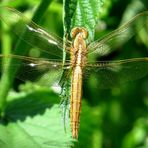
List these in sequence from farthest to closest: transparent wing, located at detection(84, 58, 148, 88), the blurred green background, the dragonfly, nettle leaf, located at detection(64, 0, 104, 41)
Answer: the blurred green background
transparent wing, located at detection(84, 58, 148, 88)
the dragonfly
nettle leaf, located at detection(64, 0, 104, 41)

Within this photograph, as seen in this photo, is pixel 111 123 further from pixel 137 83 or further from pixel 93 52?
pixel 93 52

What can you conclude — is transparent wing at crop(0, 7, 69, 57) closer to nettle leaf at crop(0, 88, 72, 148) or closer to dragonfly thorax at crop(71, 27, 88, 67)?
dragonfly thorax at crop(71, 27, 88, 67)

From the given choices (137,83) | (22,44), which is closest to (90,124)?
(22,44)

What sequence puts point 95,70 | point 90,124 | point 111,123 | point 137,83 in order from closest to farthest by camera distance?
point 95,70, point 90,124, point 111,123, point 137,83

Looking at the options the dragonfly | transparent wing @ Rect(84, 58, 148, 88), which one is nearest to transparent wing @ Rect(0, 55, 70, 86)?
the dragonfly

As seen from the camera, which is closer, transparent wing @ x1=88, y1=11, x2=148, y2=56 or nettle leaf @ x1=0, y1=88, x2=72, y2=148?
transparent wing @ x1=88, y1=11, x2=148, y2=56

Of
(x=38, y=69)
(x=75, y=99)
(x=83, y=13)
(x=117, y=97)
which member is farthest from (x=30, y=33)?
(x=117, y=97)

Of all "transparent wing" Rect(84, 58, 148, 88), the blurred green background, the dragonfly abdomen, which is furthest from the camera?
the blurred green background

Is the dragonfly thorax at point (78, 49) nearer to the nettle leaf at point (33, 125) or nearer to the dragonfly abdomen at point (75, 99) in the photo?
the dragonfly abdomen at point (75, 99)
